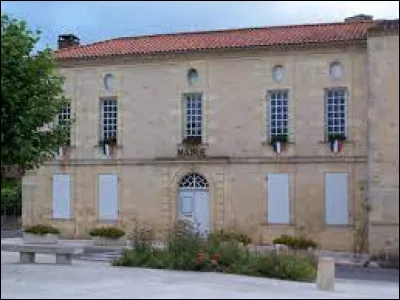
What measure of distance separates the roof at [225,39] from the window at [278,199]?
4.75 m

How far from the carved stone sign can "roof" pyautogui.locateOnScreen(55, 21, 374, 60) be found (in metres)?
3.67

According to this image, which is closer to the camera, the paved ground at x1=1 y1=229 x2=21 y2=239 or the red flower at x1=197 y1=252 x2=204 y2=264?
the red flower at x1=197 y1=252 x2=204 y2=264

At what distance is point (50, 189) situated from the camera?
105 ft

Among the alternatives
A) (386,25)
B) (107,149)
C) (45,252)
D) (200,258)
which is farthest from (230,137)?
(200,258)

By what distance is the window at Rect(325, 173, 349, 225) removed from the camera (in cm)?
2738

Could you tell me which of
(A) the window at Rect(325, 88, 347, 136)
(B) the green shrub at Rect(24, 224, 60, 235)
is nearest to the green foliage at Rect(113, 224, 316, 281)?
(A) the window at Rect(325, 88, 347, 136)

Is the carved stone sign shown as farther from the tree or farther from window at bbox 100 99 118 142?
the tree

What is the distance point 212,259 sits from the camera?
17.2 m

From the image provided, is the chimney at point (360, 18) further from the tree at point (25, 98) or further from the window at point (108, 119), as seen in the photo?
the tree at point (25, 98)

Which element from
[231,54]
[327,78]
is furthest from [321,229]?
[231,54]

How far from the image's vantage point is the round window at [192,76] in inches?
1166

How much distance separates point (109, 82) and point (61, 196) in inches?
193

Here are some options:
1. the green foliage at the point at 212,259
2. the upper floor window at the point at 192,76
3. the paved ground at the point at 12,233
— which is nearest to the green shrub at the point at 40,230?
the paved ground at the point at 12,233

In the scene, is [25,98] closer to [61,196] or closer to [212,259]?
[212,259]
